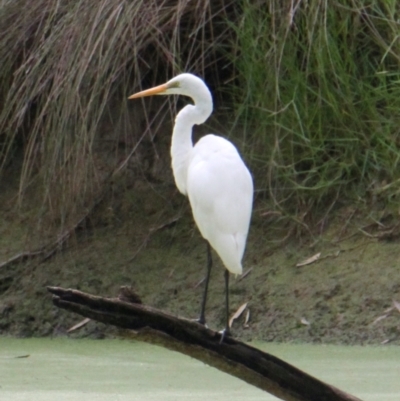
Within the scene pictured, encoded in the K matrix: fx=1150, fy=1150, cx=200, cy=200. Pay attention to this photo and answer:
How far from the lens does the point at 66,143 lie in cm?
422

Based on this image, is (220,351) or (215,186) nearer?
(220,351)

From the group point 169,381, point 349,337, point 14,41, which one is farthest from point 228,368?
point 14,41

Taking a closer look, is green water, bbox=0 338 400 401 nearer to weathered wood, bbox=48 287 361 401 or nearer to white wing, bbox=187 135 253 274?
white wing, bbox=187 135 253 274

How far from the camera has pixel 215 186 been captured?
3141 millimetres

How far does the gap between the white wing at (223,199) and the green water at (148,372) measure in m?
0.41

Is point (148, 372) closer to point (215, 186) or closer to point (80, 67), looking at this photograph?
point (215, 186)

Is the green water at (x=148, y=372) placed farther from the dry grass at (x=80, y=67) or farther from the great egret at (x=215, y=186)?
the dry grass at (x=80, y=67)

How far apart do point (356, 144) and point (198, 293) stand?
2.69ft

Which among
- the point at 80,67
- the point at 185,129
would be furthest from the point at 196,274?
the point at 185,129

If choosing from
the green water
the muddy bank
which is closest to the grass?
the muddy bank

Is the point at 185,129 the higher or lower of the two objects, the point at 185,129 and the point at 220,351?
the higher

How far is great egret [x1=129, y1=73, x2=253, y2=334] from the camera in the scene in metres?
3.07

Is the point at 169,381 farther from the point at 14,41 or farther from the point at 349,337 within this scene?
the point at 14,41

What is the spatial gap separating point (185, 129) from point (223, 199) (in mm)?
370
